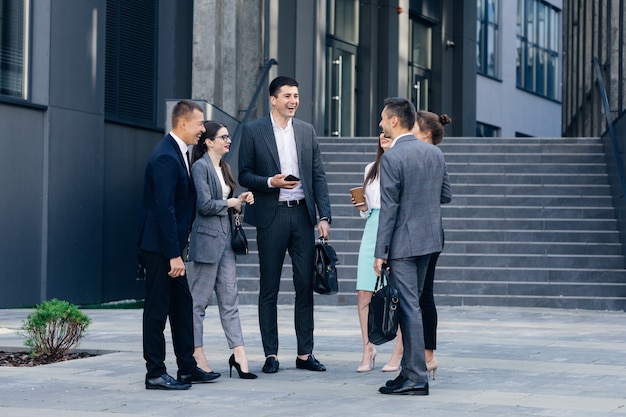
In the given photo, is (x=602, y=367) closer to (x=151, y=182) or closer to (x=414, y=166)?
(x=414, y=166)

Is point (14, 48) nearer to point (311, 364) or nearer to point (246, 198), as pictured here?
→ point (246, 198)

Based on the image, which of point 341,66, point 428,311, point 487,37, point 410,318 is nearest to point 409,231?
point 410,318

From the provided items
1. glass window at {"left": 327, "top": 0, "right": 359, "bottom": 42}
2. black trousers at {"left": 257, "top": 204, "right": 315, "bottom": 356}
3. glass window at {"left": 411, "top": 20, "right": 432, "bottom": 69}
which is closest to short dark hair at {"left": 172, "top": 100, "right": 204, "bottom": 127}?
black trousers at {"left": 257, "top": 204, "right": 315, "bottom": 356}

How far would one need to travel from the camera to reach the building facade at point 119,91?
1736 centimetres

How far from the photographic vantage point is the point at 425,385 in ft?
25.5

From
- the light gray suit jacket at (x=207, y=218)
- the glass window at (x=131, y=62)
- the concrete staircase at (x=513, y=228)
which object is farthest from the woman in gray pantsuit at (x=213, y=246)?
the glass window at (x=131, y=62)

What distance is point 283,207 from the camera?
901cm

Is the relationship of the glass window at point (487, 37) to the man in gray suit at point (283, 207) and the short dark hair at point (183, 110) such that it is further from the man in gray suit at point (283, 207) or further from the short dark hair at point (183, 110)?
the short dark hair at point (183, 110)

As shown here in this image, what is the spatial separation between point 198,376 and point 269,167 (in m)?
1.72

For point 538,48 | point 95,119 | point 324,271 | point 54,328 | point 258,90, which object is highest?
point 538,48

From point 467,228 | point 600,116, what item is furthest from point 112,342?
point 600,116

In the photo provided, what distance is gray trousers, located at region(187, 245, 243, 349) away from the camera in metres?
8.58

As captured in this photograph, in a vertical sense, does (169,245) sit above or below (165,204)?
below

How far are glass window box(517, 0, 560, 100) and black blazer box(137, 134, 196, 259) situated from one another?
40961 mm
